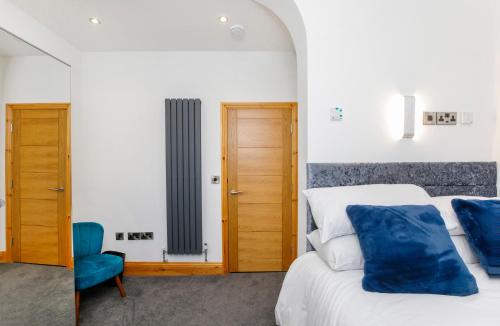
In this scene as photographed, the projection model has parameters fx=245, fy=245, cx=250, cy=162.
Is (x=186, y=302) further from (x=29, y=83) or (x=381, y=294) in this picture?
(x=29, y=83)

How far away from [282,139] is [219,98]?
89 centimetres

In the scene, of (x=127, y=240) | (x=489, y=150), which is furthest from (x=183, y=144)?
(x=489, y=150)

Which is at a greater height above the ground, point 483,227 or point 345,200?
point 345,200

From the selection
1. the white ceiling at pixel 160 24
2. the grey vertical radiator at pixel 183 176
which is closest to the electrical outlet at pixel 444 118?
the white ceiling at pixel 160 24

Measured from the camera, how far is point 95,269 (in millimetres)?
2166

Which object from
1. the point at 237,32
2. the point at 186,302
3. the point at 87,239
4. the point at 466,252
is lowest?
the point at 186,302

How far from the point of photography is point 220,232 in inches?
114

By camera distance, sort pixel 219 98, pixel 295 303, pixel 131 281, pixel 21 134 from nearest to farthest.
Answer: pixel 295 303
pixel 21 134
pixel 131 281
pixel 219 98

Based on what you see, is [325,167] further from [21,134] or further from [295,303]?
[21,134]

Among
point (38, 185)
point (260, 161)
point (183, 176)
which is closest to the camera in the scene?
point (38, 185)

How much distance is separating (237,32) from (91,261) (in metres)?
2.56

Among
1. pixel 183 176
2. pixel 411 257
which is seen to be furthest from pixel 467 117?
pixel 183 176

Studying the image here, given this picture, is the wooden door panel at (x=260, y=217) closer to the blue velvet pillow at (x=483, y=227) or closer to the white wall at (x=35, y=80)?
the blue velvet pillow at (x=483, y=227)

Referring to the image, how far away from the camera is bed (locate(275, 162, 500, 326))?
2.86 ft
